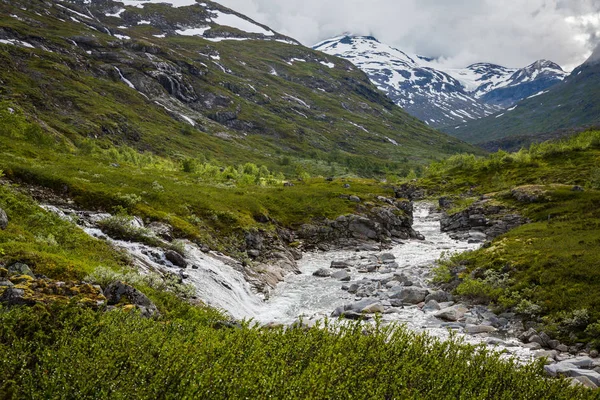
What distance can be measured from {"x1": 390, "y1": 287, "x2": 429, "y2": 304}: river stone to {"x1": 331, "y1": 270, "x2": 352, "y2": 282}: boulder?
599cm

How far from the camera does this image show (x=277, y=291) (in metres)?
28.8

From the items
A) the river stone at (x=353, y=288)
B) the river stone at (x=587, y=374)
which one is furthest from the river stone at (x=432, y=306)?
the river stone at (x=587, y=374)

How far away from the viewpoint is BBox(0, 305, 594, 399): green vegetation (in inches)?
264

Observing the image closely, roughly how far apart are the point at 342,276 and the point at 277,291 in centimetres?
674

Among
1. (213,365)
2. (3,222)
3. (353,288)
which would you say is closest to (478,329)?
(353,288)

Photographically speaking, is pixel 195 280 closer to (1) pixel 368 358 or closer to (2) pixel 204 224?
(2) pixel 204 224

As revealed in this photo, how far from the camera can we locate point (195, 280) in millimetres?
22453

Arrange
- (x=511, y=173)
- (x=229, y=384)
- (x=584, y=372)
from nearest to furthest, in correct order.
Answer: (x=229, y=384), (x=584, y=372), (x=511, y=173)

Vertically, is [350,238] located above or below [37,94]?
below

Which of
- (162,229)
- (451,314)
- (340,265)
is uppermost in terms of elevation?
(451,314)

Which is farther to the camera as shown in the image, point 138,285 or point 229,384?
point 138,285

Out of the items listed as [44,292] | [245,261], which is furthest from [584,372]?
[245,261]

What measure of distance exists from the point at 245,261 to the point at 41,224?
50.8ft

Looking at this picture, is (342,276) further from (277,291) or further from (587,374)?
(587,374)
